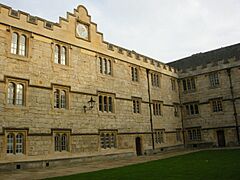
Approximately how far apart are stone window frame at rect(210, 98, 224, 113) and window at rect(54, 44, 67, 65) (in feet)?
55.1

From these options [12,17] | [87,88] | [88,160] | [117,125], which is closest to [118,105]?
[117,125]

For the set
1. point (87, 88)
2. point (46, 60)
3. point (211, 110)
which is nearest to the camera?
point (46, 60)

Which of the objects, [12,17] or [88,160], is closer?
[12,17]

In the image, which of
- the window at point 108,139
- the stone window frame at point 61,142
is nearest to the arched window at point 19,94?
the stone window frame at point 61,142

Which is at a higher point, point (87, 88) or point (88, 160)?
point (87, 88)

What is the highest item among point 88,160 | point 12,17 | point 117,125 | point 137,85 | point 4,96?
point 12,17

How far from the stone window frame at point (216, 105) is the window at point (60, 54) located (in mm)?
16804

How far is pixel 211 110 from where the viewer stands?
26.9m

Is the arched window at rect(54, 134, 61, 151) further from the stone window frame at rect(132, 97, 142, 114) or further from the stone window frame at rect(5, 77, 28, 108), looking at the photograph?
the stone window frame at rect(132, 97, 142, 114)

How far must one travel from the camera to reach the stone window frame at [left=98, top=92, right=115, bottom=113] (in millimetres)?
19270

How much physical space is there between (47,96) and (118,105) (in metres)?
6.62

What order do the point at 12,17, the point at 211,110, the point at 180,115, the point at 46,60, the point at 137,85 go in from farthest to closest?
the point at 180,115
the point at 211,110
the point at 137,85
the point at 46,60
the point at 12,17

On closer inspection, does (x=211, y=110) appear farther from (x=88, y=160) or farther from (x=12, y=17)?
(x=12, y=17)

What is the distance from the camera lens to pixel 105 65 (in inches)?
810
